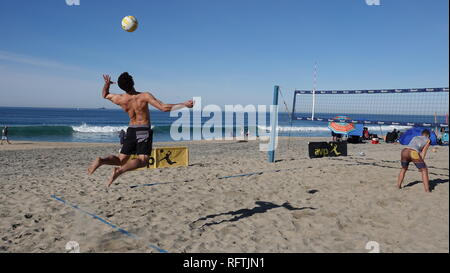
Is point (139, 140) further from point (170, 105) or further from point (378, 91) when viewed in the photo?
point (378, 91)

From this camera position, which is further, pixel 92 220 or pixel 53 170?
pixel 53 170

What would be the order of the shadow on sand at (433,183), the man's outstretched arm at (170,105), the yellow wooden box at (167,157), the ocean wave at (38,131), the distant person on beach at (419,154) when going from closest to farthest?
the man's outstretched arm at (170,105)
the distant person on beach at (419,154)
the shadow on sand at (433,183)
the yellow wooden box at (167,157)
the ocean wave at (38,131)

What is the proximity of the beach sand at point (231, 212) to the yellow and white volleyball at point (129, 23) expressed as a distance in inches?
117

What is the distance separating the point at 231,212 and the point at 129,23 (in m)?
3.46

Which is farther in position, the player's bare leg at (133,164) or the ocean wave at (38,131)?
the ocean wave at (38,131)

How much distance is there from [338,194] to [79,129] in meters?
38.3

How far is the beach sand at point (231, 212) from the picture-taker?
4.20 m

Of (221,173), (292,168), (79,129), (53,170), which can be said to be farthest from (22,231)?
(79,129)

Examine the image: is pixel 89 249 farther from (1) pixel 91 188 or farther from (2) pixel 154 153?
(2) pixel 154 153

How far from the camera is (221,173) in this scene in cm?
908

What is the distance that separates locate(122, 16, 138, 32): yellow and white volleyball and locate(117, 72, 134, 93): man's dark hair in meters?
1.51

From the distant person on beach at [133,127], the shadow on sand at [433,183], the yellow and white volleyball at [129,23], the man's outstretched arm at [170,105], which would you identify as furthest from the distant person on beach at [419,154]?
the yellow and white volleyball at [129,23]

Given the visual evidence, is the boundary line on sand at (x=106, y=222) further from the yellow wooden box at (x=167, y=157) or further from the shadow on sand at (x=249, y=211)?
the yellow wooden box at (x=167, y=157)

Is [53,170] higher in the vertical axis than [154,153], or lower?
lower
